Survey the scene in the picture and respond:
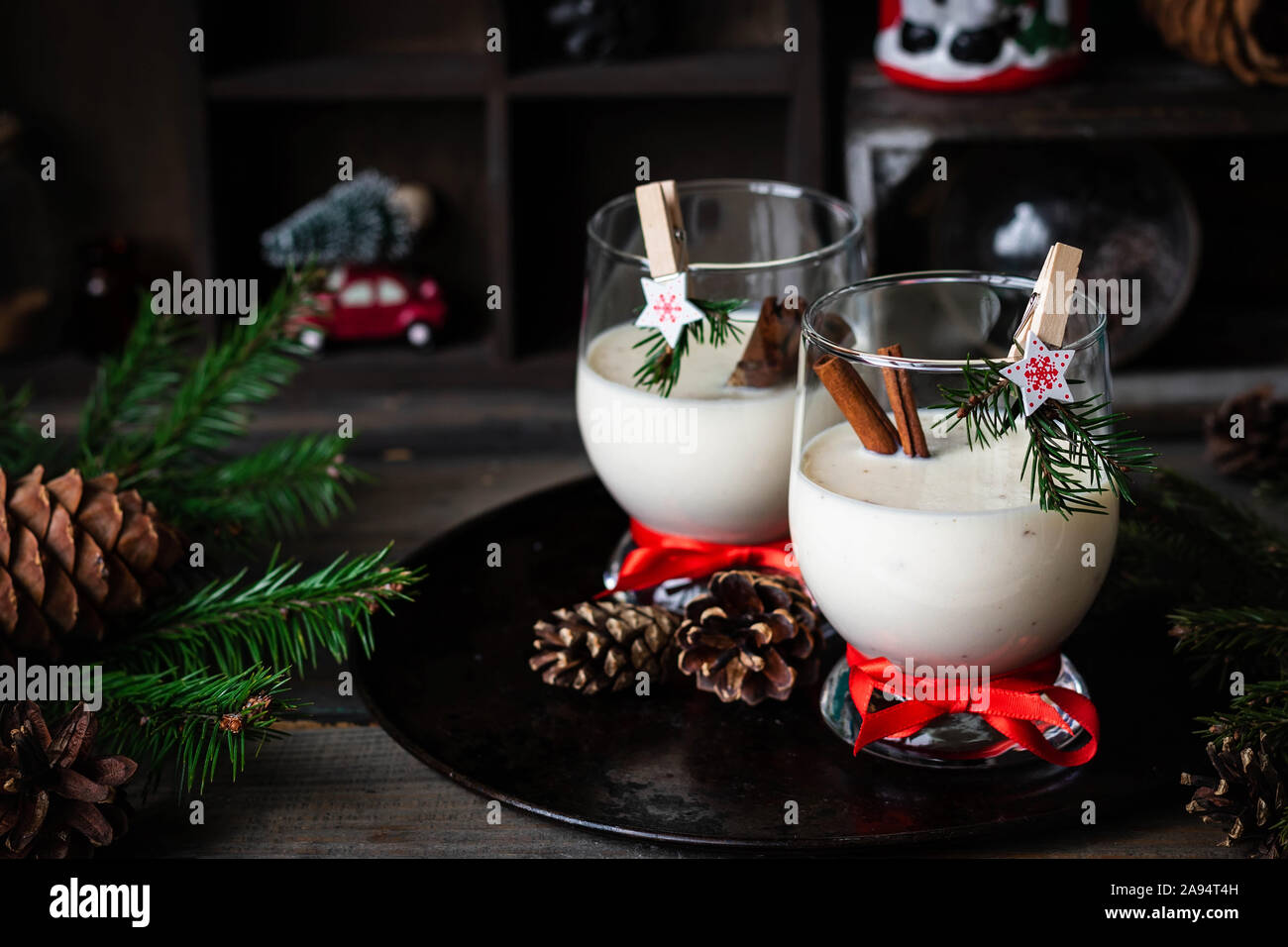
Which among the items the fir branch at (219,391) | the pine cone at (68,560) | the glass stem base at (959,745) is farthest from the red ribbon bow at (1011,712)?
the fir branch at (219,391)

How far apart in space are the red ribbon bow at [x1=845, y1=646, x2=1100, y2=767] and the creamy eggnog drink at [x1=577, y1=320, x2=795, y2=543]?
17cm

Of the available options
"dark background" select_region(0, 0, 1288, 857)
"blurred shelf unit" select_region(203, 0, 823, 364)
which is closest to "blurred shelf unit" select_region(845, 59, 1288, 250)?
"dark background" select_region(0, 0, 1288, 857)

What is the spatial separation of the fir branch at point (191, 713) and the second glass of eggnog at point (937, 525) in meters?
0.31

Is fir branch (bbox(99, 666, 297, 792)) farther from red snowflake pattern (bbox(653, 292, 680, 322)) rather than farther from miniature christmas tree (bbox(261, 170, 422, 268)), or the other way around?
miniature christmas tree (bbox(261, 170, 422, 268))

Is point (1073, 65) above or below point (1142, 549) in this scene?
above

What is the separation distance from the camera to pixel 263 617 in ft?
2.78

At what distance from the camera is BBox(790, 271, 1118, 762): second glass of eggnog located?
0.71m

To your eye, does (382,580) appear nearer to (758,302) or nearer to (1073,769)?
(758,302)

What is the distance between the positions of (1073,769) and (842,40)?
100 centimetres

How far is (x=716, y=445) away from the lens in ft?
2.92

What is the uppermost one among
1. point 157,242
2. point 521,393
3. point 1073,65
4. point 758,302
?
point 1073,65

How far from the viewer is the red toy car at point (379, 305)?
1560 mm

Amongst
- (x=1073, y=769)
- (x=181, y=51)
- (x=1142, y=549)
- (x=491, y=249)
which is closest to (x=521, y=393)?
(x=491, y=249)

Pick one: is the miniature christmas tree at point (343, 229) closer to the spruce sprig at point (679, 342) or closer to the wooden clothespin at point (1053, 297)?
the spruce sprig at point (679, 342)
